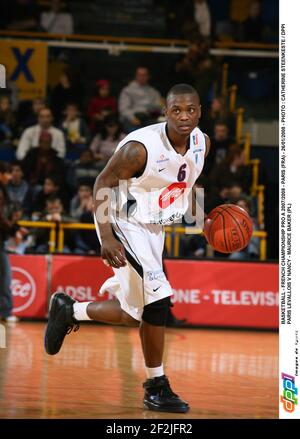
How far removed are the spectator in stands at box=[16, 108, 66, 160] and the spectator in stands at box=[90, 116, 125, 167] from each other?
58 cm

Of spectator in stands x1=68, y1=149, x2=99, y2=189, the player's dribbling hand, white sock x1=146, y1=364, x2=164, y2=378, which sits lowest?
white sock x1=146, y1=364, x2=164, y2=378

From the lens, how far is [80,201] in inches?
484

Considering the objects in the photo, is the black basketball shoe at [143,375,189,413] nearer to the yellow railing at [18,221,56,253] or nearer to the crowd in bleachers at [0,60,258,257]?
the crowd in bleachers at [0,60,258,257]

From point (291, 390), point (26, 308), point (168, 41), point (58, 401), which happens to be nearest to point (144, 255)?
point (58, 401)

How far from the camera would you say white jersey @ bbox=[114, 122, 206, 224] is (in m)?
5.98

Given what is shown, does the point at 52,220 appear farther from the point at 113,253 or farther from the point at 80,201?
the point at 113,253

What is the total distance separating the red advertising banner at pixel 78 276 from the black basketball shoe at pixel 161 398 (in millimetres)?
5258

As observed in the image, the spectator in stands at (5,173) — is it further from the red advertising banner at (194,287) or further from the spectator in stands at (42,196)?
the red advertising banner at (194,287)

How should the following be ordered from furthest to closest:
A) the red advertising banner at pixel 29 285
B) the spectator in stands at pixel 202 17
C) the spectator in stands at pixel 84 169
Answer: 1. the spectator in stands at pixel 202 17
2. the spectator in stands at pixel 84 169
3. the red advertising banner at pixel 29 285

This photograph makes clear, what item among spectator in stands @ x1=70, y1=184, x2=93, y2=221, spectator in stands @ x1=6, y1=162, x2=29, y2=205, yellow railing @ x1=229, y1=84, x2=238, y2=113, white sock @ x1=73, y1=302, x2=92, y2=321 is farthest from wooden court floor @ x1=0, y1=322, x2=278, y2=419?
yellow railing @ x1=229, y1=84, x2=238, y2=113

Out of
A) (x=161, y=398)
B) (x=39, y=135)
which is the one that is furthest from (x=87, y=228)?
(x=161, y=398)

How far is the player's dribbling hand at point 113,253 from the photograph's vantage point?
567cm

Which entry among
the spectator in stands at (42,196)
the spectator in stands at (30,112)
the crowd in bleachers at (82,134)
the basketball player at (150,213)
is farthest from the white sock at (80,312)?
the spectator in stands at (30,112)
